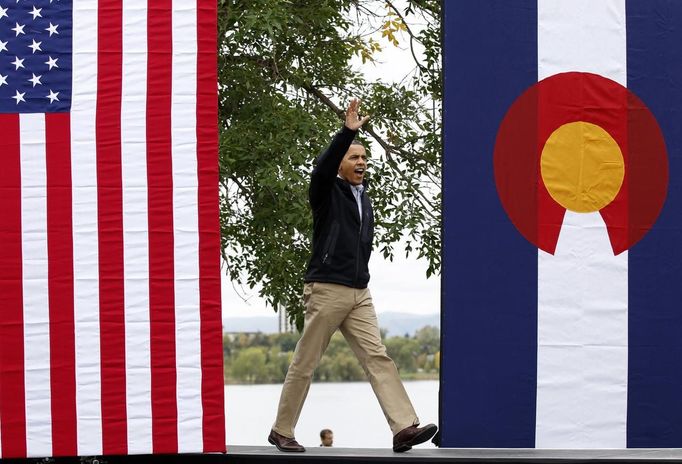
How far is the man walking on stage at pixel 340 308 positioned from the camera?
5.51 meters

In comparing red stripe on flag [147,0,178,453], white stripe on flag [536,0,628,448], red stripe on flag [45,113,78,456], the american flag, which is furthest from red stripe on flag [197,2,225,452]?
white stripe on flag [536,0,628,448]

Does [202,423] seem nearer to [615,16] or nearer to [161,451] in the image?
[161,451]

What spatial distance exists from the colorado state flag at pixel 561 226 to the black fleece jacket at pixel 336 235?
44 cm

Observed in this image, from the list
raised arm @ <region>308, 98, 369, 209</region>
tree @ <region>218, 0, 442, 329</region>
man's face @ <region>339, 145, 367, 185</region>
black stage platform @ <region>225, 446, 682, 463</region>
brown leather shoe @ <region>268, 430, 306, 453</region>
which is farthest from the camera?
tree @ <region>218, 0, 442, 329</region>

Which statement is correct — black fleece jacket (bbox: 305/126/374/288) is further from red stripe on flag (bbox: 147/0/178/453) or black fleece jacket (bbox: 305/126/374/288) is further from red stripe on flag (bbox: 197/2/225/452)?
red stripe on flag (bbox: 147/0/178/453)

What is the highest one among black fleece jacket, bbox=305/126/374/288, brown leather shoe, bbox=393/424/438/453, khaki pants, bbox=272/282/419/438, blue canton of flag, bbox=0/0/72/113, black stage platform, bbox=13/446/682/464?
blue canton of flag, bbox=0/0/72/113

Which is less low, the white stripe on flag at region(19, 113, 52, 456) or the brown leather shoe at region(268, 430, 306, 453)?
the white stripe on flag at region(19, 113, 52, 456)

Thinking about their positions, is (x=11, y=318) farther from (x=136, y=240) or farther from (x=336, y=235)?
(x=336, y=235)

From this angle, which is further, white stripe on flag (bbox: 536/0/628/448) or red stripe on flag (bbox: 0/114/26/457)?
white stripe on flag (bbox: 536/0/628/448)

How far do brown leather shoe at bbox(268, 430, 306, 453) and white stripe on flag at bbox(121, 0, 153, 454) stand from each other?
2.02ft

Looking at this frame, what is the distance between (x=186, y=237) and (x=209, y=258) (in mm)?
152

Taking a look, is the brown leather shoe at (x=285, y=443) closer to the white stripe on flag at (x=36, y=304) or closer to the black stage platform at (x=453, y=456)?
the black stage platform at (x=453, y=456)

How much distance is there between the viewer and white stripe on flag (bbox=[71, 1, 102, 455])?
5.42 m

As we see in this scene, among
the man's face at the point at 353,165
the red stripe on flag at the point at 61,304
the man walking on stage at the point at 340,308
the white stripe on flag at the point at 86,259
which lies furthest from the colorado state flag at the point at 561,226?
the red stripe on flag at the point at 61,304
